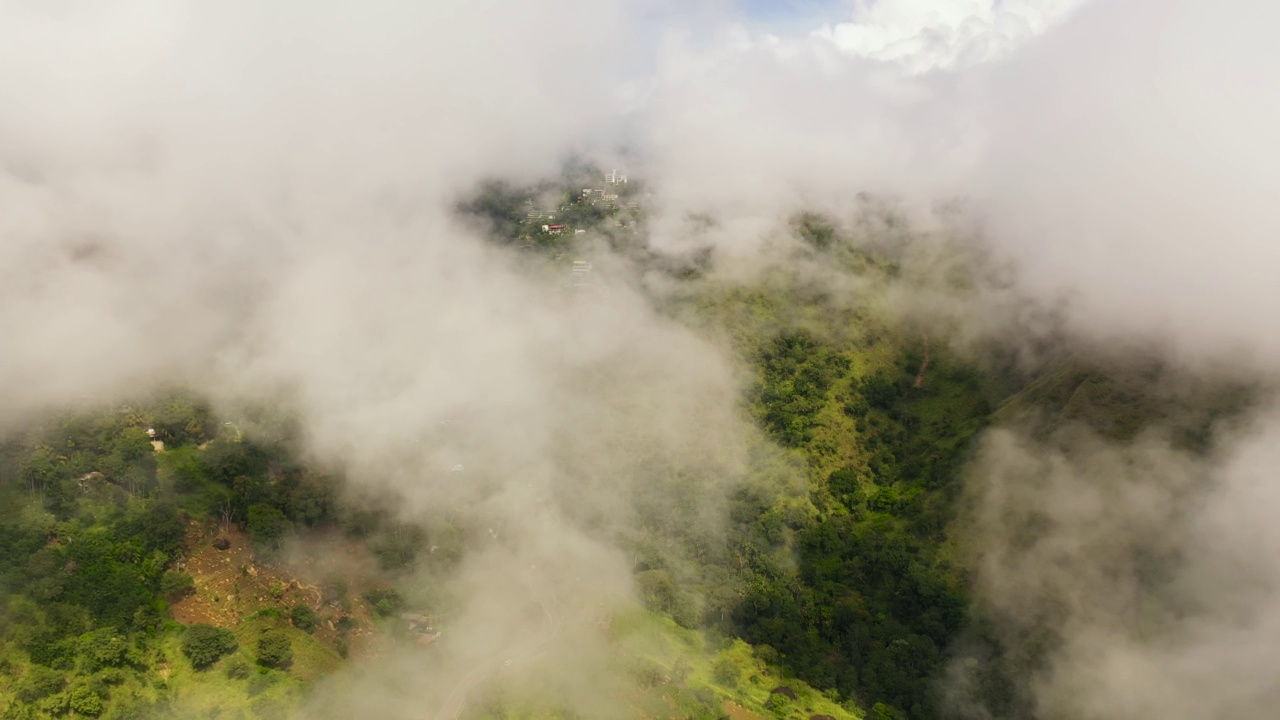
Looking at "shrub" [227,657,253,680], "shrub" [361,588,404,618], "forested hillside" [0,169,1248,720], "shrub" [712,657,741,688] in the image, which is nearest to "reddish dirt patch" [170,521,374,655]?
"forested hillside" [0,169,1248,720]

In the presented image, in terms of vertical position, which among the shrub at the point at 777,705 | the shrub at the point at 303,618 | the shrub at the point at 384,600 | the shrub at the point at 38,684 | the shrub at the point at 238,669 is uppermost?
the shrub at the point at 777,705

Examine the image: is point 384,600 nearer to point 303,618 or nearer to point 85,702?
point 303,618

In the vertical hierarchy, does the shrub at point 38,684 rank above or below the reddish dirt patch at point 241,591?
below

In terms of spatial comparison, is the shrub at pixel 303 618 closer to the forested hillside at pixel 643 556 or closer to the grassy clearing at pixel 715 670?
the forested hillside at pixel 643 556

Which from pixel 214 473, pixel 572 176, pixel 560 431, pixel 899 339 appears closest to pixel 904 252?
pixel 899 339

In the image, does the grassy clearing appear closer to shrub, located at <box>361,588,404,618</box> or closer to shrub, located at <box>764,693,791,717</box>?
shrub, located at <box>764,693,791,717</box>

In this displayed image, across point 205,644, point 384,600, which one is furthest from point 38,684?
point 384,600

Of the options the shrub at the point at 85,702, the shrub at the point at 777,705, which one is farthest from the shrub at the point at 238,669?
the shrub at the point at 777,705

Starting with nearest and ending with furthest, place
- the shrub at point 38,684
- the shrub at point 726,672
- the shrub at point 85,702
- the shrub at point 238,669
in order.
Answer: the shrub at point 38,684 < the shrub at point 85,702 < the shrub at point 238,669 < the shrub at point 726,672
